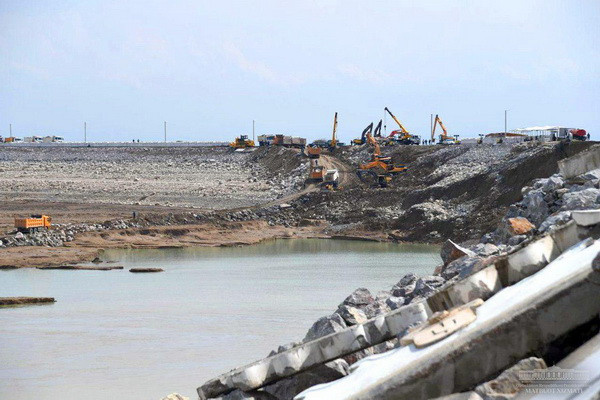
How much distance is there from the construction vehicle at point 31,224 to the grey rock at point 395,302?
2560 cm

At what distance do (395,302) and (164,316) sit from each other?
889 centimetres

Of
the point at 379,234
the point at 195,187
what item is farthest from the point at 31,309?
the point at 195,187

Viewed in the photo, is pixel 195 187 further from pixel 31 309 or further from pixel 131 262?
pixel 31 309

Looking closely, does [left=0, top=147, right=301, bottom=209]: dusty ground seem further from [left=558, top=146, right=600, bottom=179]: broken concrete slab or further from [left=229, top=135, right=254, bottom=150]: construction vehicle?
[left=558, top=146, right=600, bottom=179]: broken concrete slab

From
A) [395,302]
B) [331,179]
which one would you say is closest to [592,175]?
[395,302]

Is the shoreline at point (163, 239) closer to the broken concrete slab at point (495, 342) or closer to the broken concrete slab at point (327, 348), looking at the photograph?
the broken concrete slab at point (327, 348)

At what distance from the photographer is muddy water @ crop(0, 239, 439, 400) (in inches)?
502

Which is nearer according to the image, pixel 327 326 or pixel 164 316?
pixel 327 326

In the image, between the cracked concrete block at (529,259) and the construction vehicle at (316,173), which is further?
the construction vehicle at (316,173)

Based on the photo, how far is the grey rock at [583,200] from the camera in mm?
10680

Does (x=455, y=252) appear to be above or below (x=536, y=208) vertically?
below

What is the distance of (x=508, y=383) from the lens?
18.7 feet

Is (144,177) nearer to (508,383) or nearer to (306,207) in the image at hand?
(306,207)

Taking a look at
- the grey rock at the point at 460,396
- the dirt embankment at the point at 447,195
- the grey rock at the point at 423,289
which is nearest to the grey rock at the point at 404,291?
the grey rock at the point at 423,289
